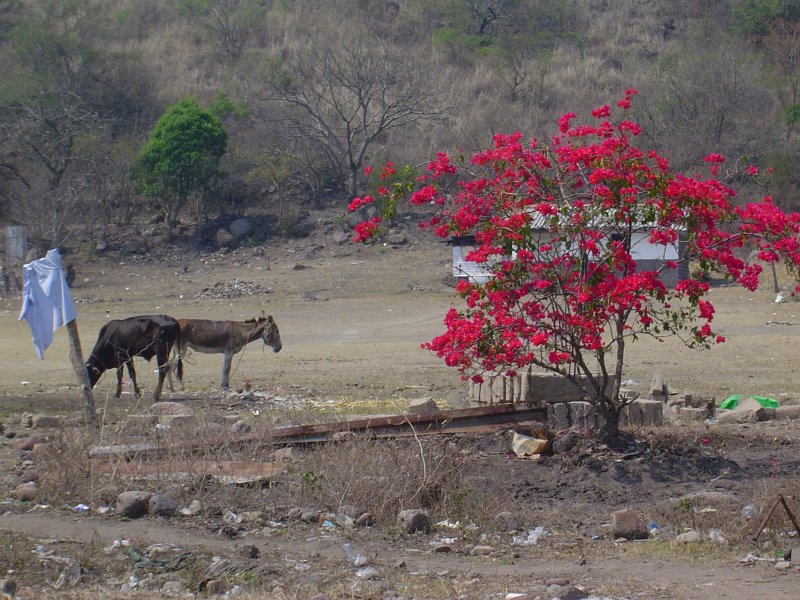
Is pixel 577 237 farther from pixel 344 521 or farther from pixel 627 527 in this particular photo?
pixel 344 521

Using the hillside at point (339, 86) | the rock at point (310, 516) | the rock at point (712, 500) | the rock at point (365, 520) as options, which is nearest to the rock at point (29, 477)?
the rock at point (310, 516)

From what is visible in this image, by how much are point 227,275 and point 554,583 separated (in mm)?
30668

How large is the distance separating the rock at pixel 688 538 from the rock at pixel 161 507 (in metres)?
4.12

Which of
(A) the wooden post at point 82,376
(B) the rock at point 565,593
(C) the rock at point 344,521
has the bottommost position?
(C) the rock at point 344,521

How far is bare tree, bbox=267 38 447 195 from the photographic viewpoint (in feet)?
152

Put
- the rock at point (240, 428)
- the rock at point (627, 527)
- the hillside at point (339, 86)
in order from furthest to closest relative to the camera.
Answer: the hillside at point (339, 86), the rock at point (240, 428), the rock at point (627, 527)

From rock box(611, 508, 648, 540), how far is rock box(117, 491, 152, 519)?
12.7 ft

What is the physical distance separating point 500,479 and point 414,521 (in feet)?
6.00

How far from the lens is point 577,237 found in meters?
10.4

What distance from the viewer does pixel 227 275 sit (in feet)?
120

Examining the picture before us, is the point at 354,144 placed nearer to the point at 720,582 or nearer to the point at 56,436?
the point at 56,436

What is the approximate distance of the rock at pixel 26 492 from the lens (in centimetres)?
940

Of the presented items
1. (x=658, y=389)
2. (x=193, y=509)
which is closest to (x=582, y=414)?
(x=658, y=389)

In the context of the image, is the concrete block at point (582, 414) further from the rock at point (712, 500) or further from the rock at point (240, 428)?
the rock at point (240, 428)
